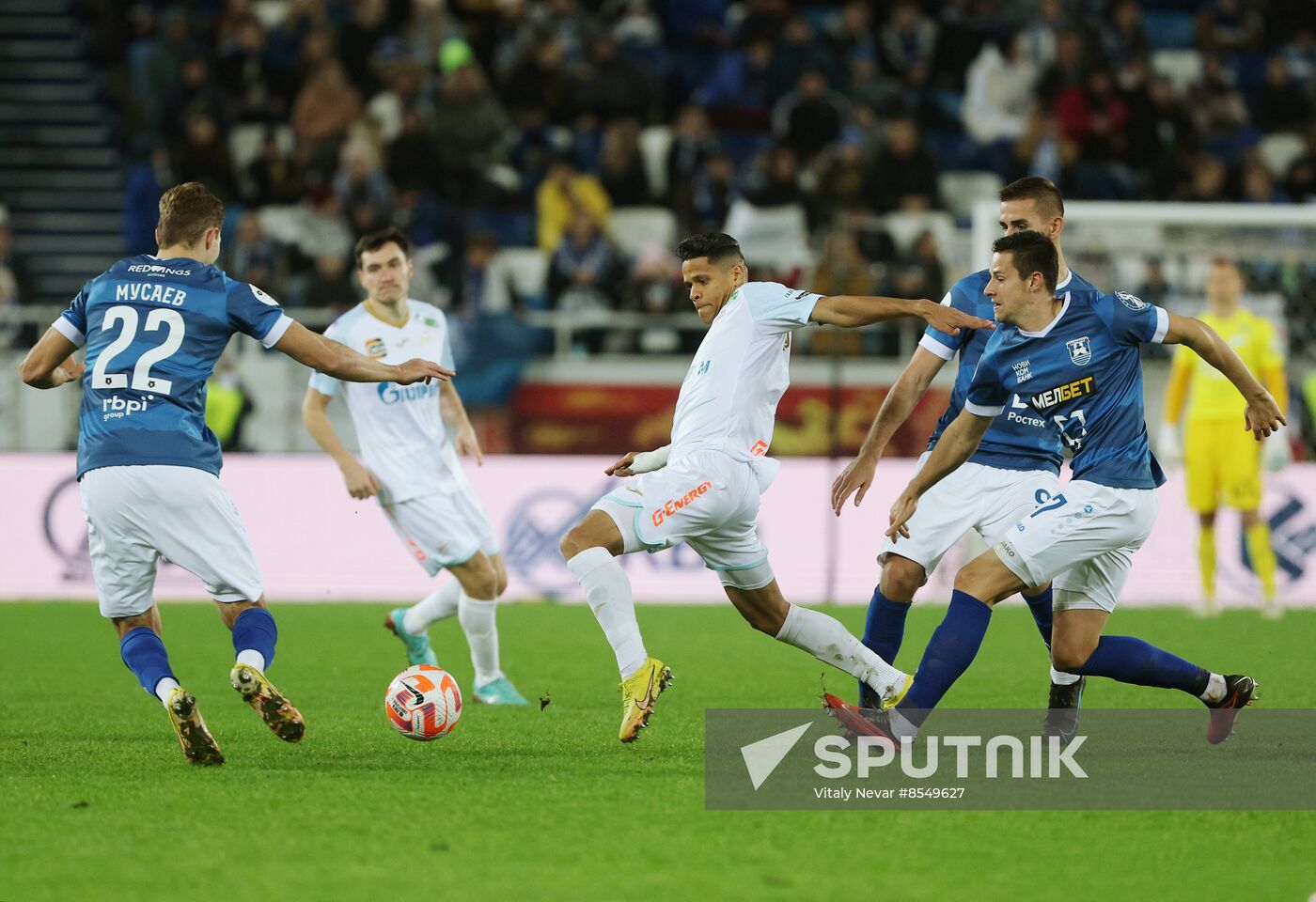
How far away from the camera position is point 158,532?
265 inches

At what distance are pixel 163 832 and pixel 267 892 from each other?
0.89 metres

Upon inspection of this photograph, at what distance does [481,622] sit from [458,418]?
122 centimetres

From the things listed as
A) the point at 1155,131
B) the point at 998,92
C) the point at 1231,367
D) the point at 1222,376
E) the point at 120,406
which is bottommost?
the point at 1222,376

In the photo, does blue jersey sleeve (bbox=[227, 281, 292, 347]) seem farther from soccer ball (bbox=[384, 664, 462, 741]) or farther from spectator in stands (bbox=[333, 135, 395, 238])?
spectator in stands (bbox=[333, 135, 395, 238])

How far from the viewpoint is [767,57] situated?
20.0m

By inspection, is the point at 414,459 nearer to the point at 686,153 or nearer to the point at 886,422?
the point at 886,422

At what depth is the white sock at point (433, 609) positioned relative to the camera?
9.27 m

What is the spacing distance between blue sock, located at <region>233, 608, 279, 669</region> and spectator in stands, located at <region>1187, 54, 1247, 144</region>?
618 inches

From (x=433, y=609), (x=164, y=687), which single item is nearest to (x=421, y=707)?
(x=164, y=687)

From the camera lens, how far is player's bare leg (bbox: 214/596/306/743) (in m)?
6.32

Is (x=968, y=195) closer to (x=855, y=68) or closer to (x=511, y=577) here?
(x=855, y=68)

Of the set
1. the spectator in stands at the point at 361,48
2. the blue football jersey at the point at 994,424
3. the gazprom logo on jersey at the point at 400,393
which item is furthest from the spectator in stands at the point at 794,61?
the blue football jersey at the point at 994,424

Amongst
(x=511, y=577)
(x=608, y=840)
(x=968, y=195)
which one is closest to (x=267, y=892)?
(x=608, y=840)

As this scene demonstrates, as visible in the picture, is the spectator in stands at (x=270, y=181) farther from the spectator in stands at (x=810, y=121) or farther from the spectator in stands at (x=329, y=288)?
the spectator in stands at (x=810, y=121)
